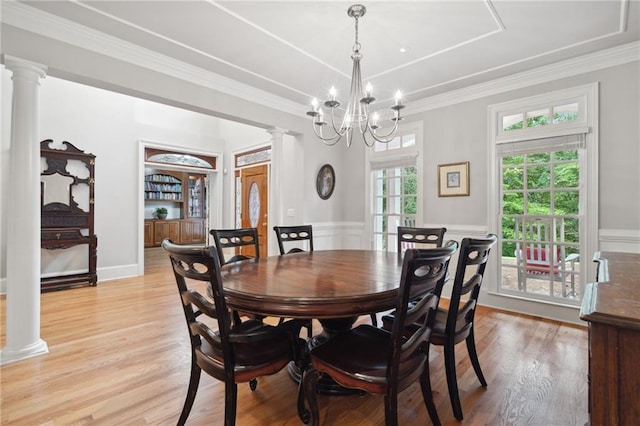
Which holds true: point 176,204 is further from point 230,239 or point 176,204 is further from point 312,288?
point 312,288

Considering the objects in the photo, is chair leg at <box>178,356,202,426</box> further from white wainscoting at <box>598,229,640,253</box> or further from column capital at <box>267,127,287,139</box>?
white wainscoting at <box>598,229,640,253</box>

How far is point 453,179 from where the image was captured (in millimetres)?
3975

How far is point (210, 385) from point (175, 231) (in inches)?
336

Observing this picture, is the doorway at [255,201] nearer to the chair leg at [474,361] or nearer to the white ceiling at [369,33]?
the white ceiling at [369,33]

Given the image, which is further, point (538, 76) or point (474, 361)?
point (538, 76)

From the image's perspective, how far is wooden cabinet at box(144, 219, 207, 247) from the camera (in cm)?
907

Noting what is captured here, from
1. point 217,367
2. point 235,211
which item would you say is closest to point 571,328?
point 217,367

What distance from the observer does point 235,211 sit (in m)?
6.68

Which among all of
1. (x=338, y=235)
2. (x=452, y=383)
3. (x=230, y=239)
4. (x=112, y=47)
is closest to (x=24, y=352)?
(x=230, y=239)

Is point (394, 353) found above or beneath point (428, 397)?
above

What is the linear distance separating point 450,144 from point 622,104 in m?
1.62

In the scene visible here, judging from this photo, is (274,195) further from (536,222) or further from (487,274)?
(536,222)

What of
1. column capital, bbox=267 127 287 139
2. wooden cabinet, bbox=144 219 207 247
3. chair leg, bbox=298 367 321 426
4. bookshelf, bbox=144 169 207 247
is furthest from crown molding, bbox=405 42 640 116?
bookshelf, bbox=144 169 207 247

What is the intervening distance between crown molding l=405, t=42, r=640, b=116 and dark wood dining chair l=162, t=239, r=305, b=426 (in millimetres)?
3633
